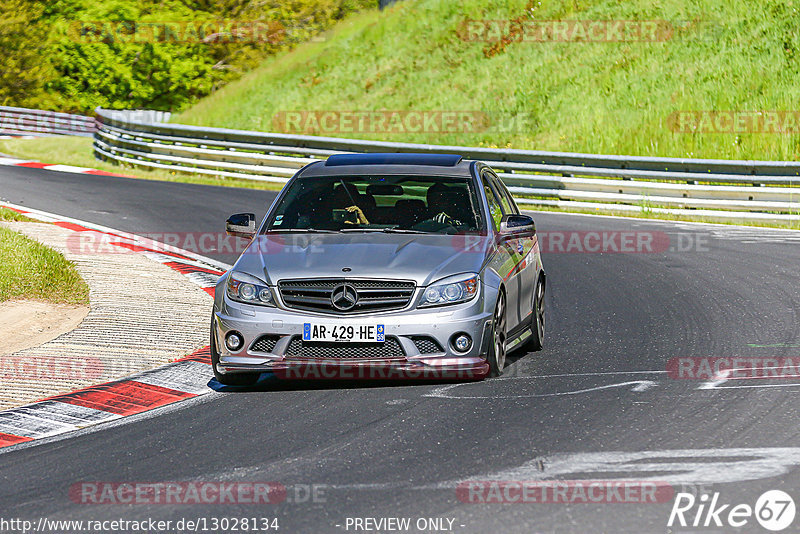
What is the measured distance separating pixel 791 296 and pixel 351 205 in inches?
205

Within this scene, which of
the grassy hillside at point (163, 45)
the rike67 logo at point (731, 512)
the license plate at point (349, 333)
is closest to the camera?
the rike67 logo at point (731, 512)

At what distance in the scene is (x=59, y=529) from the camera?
5.36m

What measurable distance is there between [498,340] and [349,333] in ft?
3.88

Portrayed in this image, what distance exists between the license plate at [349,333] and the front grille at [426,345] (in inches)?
9.3

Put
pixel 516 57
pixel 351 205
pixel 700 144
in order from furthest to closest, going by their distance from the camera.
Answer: pixel 516 57 < pixel 700 144 < pixel 351 205

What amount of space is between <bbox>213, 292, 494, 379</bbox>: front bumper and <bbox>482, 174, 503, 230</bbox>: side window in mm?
1441

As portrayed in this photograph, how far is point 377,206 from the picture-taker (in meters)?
9.59

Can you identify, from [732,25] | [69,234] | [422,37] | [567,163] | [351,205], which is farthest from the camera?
[422,37]

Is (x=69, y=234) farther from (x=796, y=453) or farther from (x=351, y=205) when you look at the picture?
(x=796, y=453)

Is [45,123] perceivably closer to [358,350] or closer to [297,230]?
[297,230]

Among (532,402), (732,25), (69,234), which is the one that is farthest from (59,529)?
(732,25)

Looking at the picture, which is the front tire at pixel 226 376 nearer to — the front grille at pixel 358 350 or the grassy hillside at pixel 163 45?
the front grille at pixel 358 350

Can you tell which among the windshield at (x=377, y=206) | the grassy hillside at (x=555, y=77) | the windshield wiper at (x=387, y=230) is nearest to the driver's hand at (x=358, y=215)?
the windshield at (x=377, y=206)

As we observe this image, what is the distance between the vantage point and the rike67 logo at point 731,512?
17.0 ft
